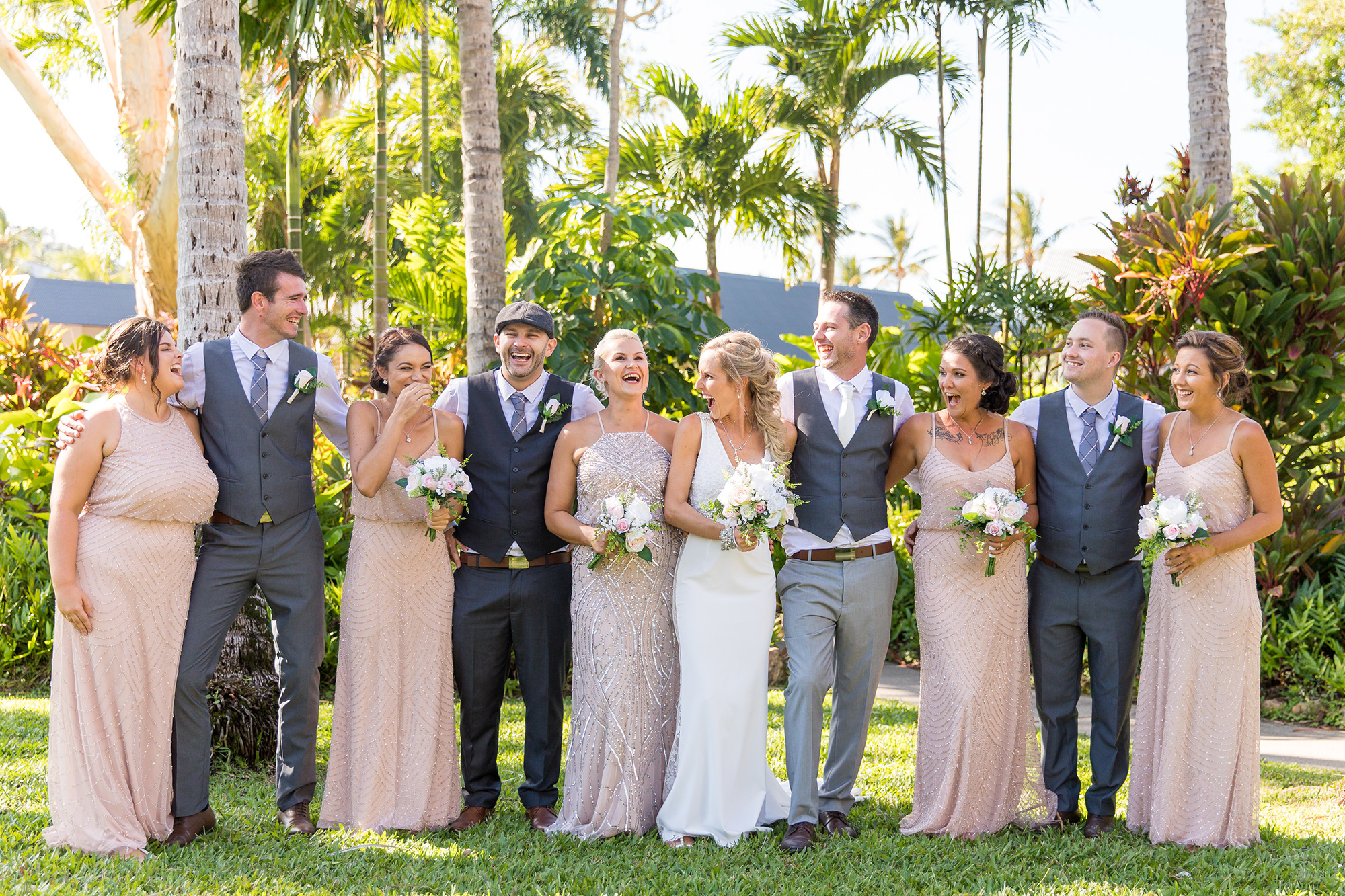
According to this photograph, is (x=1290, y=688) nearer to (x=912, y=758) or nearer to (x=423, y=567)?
(x=912, y=758)

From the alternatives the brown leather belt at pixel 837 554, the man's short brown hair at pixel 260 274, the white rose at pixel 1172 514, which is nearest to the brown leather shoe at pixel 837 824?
the brown leather belt at pixel 837 554

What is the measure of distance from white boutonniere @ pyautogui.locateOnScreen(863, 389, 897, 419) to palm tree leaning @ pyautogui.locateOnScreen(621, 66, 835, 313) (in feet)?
29.5

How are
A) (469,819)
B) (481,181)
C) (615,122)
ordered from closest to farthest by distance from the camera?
(469,819) → (481,181) → (615,122)

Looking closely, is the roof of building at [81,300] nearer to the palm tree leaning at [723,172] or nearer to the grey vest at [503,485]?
the palm tree leaning at [723,172]

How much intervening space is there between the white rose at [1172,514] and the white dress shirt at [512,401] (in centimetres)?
236

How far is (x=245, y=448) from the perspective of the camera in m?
4.29

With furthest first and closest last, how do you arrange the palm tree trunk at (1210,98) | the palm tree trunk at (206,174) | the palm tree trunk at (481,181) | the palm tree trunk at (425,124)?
the palm tree trunk at (425,124), the palm tree trunk at (1210,98), the palm tree trunk at (481,181), the palm tree trunk at (206,174)

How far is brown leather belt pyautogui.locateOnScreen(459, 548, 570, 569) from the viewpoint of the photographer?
4621 mm

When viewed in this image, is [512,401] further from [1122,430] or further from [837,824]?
[1122,430]

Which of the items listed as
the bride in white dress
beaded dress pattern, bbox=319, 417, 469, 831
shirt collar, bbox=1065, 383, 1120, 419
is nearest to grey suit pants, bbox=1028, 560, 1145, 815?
shirt collar, bbox=1065, 383, 1120, 419

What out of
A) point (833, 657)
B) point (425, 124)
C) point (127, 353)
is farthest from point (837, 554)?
point (425, 124)

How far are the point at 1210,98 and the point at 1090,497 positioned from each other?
18.8ft

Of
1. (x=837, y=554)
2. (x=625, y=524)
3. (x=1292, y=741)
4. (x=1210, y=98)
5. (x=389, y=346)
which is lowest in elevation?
(x=1292, y=741)

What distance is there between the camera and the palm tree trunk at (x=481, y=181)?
7.67 metres
